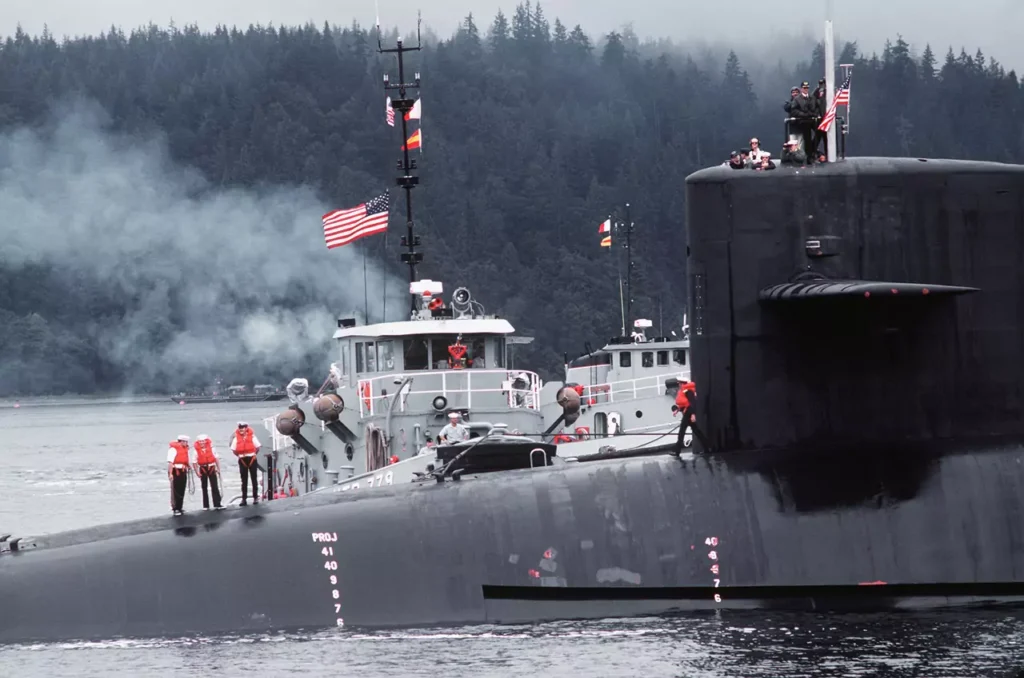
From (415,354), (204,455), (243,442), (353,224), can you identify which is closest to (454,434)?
(243,442)

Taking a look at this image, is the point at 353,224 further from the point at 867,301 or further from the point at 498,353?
the point at 867,301

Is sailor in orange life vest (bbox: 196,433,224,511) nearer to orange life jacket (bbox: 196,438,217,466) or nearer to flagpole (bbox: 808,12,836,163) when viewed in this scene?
orange life jacket (bbox: 196,438,217,466)

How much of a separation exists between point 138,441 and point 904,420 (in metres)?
94.6

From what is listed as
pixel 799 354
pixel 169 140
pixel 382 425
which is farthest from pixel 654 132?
pixel 799 354

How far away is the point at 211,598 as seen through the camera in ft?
64.3

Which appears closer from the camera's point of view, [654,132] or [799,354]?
[799,354]

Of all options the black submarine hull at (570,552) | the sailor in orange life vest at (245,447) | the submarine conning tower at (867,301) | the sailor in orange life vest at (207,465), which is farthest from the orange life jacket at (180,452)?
the submarine conning tower at (867,301)

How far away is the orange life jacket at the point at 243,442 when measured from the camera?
22.9 metres

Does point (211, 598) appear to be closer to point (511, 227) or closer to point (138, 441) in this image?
point (138, 441)

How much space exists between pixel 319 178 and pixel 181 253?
95.2ft

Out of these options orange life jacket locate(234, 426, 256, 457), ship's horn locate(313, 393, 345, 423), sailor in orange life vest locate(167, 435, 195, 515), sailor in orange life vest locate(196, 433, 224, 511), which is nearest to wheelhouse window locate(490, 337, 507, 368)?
ship's horn locate(313, 393, 345, 423)

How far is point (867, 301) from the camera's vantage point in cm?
1853

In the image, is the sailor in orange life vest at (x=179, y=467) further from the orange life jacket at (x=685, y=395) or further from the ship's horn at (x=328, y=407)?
the ship's horn at (x=328, y=407)

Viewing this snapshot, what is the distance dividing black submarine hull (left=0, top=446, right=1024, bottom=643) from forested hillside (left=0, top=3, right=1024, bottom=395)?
103m
